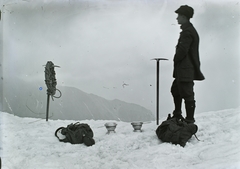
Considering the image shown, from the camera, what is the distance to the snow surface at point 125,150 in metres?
3.11

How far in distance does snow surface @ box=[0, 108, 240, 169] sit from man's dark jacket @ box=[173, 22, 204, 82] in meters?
0.82

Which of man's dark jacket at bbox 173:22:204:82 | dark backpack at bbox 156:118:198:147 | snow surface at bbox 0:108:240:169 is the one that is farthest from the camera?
man's dark jacket at bbox 173:22:204:82

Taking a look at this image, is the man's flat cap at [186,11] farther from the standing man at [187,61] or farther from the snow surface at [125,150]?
the snow surface at [125,150]

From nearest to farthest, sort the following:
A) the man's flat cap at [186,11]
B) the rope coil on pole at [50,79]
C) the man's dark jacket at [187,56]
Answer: the man's dark jacket at [187,56], the man's flat cap at [186,11], the rope coil on pole at [50,79]

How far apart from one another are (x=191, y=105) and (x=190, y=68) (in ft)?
1.87

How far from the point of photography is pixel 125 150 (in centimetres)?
369

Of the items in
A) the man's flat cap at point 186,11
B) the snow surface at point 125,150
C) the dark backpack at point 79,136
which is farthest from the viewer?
the man's flat cap at point 186,11

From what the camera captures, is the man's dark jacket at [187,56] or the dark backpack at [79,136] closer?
the dark backpack at [79,136]

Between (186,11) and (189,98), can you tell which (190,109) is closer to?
(189,98)

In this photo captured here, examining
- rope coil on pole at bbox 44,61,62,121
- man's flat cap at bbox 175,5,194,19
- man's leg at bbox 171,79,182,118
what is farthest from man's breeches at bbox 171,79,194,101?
rope coil on pole at bbox 44,61,62,121

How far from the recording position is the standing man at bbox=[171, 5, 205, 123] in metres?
4.29

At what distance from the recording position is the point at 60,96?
5695mm

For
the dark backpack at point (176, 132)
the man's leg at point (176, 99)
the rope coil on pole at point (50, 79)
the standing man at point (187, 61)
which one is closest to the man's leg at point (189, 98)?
the standing man at point (187, 61)

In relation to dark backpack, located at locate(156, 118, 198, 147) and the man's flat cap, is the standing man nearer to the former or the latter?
the man's flat cap
